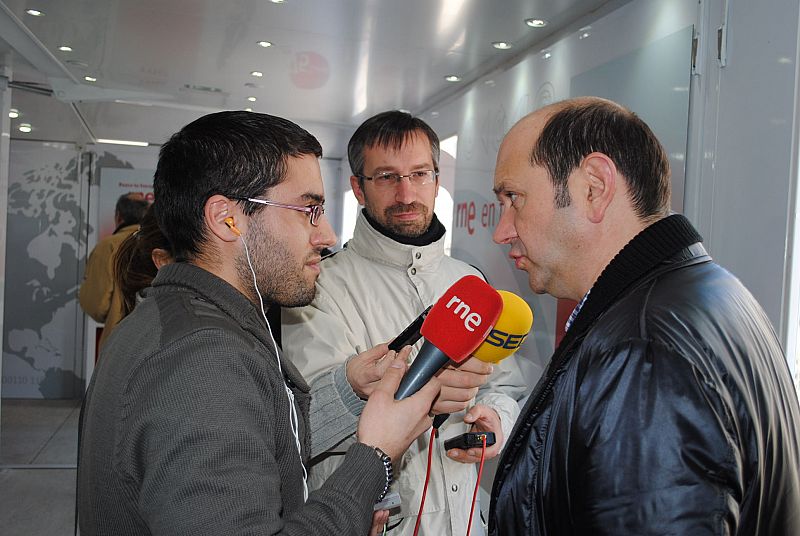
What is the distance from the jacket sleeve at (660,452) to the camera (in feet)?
2.97

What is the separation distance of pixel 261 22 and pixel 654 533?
12.4 feet

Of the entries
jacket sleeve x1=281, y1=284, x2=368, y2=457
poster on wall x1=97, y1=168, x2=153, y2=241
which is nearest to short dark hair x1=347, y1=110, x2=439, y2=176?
jacket sleeve x1=281, y1=284, x2=368, y2=457

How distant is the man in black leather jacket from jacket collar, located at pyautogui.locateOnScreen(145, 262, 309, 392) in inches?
19.7

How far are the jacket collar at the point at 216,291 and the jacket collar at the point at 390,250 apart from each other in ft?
3.11

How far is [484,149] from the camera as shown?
4789mm

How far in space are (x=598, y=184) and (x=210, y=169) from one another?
72 centimetres

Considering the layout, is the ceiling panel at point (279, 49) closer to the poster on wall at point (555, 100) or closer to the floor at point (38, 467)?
the poster on wall at point (555, 100)

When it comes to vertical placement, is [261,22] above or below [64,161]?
above

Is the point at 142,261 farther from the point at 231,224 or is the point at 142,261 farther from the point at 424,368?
the point at 424,368

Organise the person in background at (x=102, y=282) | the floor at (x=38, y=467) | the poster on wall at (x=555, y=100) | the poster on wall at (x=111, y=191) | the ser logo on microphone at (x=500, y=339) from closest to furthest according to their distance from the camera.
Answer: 1. the ser logo on microphone at (x=500, y=339)
2. the poster on wall at (x=555, y=100)
3. the person in background at (x=102, y=282)
4. the floor at (x=38, y=467)
5. the poster on wall at (x=111, y=191)

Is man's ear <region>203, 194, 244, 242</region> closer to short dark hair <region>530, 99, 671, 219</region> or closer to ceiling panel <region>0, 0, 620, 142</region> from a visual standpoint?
short dark hair <region>530, 99, 671, 219</region>

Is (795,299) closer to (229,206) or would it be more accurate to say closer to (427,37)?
(229,206)

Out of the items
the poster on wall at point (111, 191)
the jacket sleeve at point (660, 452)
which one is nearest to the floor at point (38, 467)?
the poster on wall at point (111, 191)

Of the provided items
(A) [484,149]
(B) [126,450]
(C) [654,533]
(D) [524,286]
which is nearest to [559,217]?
(C) [654,533]
